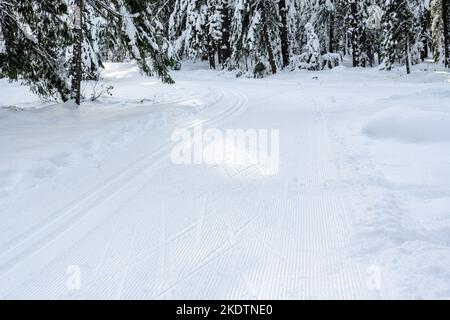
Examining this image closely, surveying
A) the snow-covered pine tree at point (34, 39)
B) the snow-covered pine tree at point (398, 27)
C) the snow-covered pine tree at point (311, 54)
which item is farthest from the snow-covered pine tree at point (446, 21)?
the snow-covered pine tree at point (34, 39)

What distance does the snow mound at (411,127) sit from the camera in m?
7.39

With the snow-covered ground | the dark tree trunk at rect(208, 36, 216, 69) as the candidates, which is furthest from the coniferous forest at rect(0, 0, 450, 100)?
the snow-covered ground

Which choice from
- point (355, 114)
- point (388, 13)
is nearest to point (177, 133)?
point (355, 114)

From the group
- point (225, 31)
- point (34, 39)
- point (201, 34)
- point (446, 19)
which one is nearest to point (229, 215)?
point (34, 39)

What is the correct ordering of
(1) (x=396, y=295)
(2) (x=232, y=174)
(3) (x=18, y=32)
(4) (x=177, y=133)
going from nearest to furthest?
(1) (x=396, y=295) → (2) (x=232, y=174) → (4) (x=177, y=133) → (3) (x=18, y=32)

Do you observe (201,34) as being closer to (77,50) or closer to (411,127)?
(77,50)

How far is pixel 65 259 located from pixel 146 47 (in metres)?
8.06

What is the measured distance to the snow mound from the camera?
24.3ft

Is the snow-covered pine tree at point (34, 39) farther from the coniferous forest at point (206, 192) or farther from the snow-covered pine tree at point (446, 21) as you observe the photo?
the snow-covered pine tree at point (446, 21)

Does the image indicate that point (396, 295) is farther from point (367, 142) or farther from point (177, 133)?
point (177, 133)

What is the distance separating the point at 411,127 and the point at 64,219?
20.8ft

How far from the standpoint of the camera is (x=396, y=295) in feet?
9.87

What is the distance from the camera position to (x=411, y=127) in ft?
25.6

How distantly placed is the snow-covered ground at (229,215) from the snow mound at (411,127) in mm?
33
